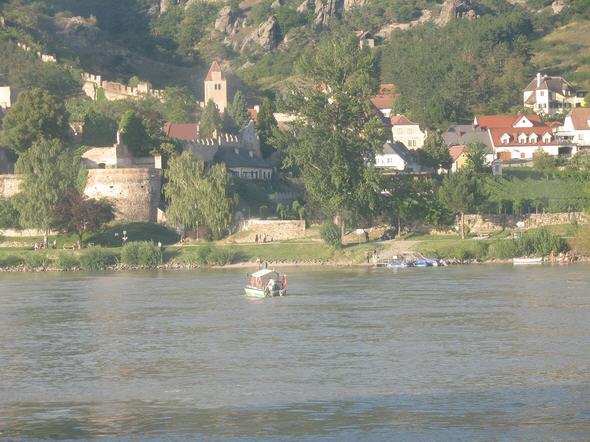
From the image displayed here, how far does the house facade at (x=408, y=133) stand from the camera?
110 meters

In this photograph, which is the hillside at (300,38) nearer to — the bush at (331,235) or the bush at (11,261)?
the bush at (331,235)

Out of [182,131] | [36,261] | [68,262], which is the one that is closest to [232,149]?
[182,131]

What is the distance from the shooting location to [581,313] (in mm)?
47781

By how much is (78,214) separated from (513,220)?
980 inches

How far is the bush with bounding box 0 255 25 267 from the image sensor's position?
76.9m

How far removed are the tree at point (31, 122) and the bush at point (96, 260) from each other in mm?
14658

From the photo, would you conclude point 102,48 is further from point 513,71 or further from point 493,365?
point 493,365

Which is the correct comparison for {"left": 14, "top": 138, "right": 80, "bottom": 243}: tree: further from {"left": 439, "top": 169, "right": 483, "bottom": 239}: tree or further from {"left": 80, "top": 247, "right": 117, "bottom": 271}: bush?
{"left": 439, "top": 169, "right": 483, "bottom": 239}: tree

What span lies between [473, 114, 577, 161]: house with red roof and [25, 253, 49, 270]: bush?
131 feet

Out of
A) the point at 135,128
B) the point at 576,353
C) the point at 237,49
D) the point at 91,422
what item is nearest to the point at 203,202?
the point at 135,128

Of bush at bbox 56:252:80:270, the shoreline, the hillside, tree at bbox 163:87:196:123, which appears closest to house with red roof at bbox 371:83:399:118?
the hillside

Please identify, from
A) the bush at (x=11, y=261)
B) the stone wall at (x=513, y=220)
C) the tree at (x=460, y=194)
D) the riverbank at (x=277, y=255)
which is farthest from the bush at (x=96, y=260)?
the stone wall at (x=513, y=220)

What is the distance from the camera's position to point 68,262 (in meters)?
76.3

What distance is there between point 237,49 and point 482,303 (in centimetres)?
12914
